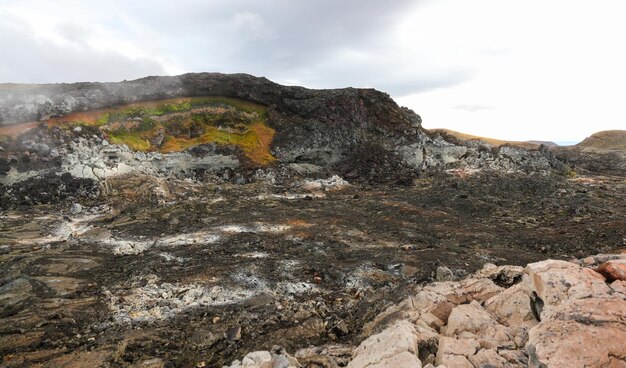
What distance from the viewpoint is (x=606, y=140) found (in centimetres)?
7306

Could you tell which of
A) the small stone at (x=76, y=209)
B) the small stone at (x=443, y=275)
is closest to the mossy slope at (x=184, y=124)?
the small stone at (x=76, y=209)

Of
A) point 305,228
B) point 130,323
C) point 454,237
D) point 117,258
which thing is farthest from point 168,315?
point 454,237

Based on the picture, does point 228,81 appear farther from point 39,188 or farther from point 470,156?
point 470,156

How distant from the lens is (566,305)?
26.6 ft

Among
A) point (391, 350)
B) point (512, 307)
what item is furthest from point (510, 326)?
point (391, 350)

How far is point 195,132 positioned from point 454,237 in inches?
1008

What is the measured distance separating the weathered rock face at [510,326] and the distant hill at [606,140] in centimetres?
7410

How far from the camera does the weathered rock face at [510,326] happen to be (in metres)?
6.98

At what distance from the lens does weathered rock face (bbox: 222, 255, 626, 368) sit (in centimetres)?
698

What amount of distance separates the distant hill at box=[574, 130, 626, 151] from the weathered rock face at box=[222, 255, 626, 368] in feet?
243

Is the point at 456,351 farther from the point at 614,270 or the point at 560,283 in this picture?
the point at 614,270

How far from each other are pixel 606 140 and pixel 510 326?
8202cm

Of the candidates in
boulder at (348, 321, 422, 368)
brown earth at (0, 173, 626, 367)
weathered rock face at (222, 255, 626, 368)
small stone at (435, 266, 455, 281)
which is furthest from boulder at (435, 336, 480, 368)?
small stone at (435, 266, 455, 281)

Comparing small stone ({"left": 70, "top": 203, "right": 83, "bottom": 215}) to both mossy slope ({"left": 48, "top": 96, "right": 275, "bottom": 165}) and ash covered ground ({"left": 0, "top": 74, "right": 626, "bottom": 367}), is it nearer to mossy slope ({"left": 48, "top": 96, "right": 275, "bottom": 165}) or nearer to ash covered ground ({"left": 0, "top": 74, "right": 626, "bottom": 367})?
ash covered ground ({"left": 0, "top": 74, "right": 626, "bottom": 367})
